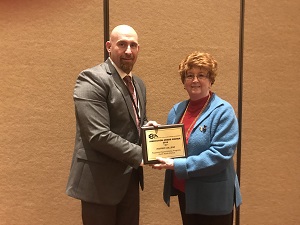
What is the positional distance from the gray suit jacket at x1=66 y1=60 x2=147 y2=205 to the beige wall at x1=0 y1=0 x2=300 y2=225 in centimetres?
61

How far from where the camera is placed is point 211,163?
A: 5.00ft

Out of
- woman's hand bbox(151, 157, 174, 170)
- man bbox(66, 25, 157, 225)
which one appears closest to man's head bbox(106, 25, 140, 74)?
man bbox(66, 25, 157, 225)

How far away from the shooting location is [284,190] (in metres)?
2.60

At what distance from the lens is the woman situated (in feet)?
5.08

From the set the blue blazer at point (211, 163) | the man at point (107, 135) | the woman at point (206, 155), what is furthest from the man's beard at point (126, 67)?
the blue blazer at point (211, 163)

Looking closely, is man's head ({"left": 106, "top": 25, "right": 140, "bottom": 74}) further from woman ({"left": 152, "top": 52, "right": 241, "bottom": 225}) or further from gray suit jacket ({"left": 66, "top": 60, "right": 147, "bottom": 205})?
woman ({"left": 152, "top": 52, "right": 241, "bottom": 225})

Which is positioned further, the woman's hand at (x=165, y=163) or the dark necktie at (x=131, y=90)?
the dark necktie at (x=131, y=90)

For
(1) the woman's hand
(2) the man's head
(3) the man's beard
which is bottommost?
(1) the woman's hand

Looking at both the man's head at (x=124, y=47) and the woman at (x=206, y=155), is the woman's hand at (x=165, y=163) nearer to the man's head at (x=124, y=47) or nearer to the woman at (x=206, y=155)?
the woman at (x=206, y=155)

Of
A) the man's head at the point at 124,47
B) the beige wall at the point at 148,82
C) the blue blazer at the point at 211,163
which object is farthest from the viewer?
the beige wall at the point at 148,82

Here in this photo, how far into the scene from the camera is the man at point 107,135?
157 cm

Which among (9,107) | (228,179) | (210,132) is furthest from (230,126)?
(9,107)

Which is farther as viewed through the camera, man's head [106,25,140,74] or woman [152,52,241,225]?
man's head [106,25,140,74]

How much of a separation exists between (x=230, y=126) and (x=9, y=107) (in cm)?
146
